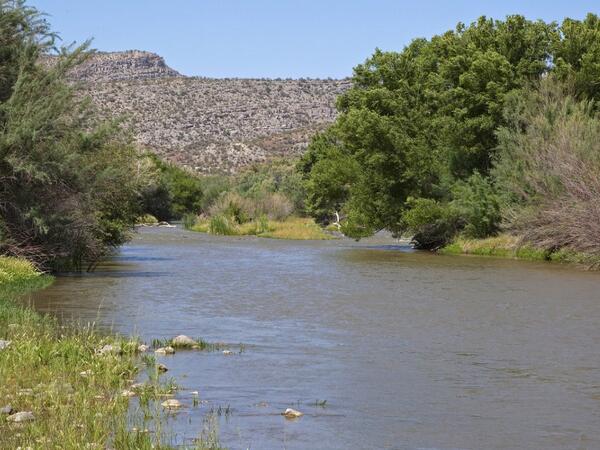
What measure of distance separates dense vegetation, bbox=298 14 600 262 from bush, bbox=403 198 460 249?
0.26 ft

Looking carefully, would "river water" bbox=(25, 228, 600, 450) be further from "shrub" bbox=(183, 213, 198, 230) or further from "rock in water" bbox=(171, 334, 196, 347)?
"shrub" bbox=(183, 213, 198, 230)

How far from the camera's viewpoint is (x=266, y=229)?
7919cm

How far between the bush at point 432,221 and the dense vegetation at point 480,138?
0.26 ft

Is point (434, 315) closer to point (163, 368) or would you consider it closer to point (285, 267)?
point (163, 368)

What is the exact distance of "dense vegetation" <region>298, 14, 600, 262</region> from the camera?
1778 inches

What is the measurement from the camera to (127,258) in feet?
161

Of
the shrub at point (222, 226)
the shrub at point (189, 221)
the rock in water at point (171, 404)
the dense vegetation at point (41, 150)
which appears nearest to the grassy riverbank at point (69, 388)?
the rock in water at point (171, 404)

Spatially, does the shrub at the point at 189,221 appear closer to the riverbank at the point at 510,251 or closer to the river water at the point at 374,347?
the riverbank at the point at 510,251

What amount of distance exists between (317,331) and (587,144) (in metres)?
25.7

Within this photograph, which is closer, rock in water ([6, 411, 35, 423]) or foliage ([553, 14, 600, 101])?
rock in water ([6, 411, 35, 423])

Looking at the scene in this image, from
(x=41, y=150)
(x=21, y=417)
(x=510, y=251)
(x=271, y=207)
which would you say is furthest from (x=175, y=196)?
(x=21, y=417)

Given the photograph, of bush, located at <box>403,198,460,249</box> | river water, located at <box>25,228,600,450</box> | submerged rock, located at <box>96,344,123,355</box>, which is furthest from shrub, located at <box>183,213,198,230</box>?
submerged rock, located at <box>96,344,123,355</box>

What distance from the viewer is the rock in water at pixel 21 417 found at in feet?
38.3

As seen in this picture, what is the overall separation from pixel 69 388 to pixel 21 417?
1660 mm
